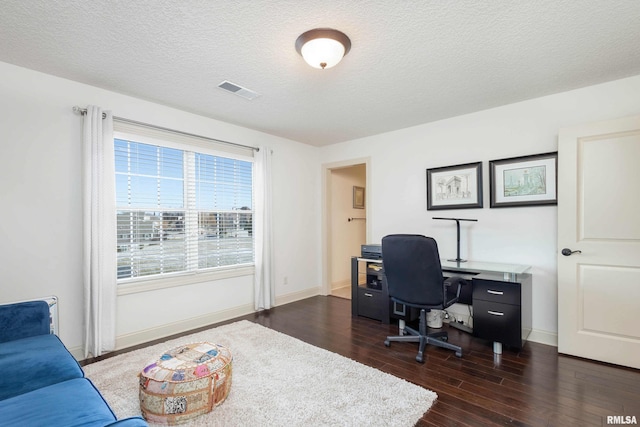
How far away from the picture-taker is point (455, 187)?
11.8 feet

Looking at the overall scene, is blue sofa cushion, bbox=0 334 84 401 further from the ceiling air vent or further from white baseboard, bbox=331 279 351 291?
white baseboard, bbox=331 279 351 291

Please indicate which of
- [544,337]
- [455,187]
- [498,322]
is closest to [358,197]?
[455,187]

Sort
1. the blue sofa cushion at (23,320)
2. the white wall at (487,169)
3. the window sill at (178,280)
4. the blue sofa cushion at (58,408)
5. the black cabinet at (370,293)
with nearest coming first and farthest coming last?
the blue sofa cushion at (58,408) → the blue sofa cushion at (23,320) → the white wall at (487,169) → the window sill at (178,280) → the black cabinet at (370,293)

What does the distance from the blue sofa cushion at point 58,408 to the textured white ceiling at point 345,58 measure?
6.69 ft

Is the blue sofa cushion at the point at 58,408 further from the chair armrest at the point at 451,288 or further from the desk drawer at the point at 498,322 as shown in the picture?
the desk drawer at the point at 498,322

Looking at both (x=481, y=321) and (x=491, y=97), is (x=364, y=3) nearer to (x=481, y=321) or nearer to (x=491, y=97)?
(x=491, y=97)

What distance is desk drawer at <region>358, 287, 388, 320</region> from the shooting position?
11.9ft

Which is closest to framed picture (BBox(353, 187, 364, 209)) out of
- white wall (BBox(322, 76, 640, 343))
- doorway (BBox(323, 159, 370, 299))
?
doorway (BBox(323, 159, 370, 299))

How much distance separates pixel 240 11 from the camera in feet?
5.81

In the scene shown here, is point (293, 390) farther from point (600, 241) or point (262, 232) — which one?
point (600, 241)

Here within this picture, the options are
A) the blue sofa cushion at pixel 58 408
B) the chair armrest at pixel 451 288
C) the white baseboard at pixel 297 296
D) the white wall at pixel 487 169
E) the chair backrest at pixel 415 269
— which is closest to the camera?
the blue sofa cushion at pixel 58 408

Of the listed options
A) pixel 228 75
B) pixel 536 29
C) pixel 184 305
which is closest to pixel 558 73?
pixel 536 29

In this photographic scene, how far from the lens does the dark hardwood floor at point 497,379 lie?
1.84m

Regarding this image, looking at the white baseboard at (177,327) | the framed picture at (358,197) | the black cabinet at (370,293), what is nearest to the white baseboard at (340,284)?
the white baseboard at (177,327)
